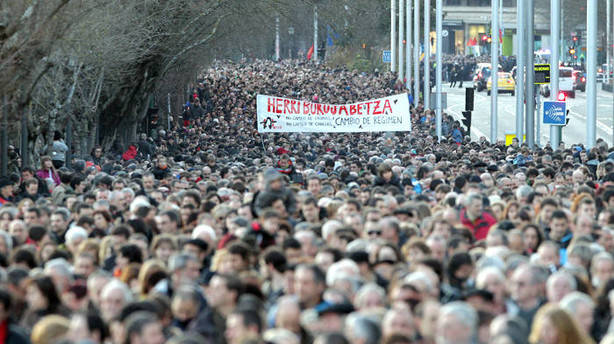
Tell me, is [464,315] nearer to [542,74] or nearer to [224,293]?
[224,293]

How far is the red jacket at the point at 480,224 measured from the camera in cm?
1615

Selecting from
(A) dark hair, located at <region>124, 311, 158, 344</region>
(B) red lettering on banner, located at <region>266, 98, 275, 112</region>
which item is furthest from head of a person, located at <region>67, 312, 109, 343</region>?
(B) red lettering on banner, located at <region>266, 98, 275, 112</region>

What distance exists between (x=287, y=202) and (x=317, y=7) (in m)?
29.1

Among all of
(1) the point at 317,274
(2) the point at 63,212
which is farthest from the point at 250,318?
(2) the point at 63,212

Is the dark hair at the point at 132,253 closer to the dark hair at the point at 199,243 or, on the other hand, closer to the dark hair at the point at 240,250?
the dark hair at the point at 199,243

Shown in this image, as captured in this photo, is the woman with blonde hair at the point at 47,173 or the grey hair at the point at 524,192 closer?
the grey hair at the point at 524,192

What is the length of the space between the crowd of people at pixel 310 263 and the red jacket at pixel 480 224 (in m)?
0.02

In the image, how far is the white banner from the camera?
121 ft

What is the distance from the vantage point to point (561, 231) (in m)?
14.7

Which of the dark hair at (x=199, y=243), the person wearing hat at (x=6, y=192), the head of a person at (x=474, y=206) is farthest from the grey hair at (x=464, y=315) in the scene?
the person wearing hat at (x=6, y=192)

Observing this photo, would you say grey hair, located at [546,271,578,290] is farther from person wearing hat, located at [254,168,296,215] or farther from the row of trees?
the row of trees

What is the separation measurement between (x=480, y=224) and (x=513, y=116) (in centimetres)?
5119

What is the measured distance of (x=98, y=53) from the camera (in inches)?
1298

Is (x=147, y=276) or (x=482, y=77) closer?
(x=147, y=276)
